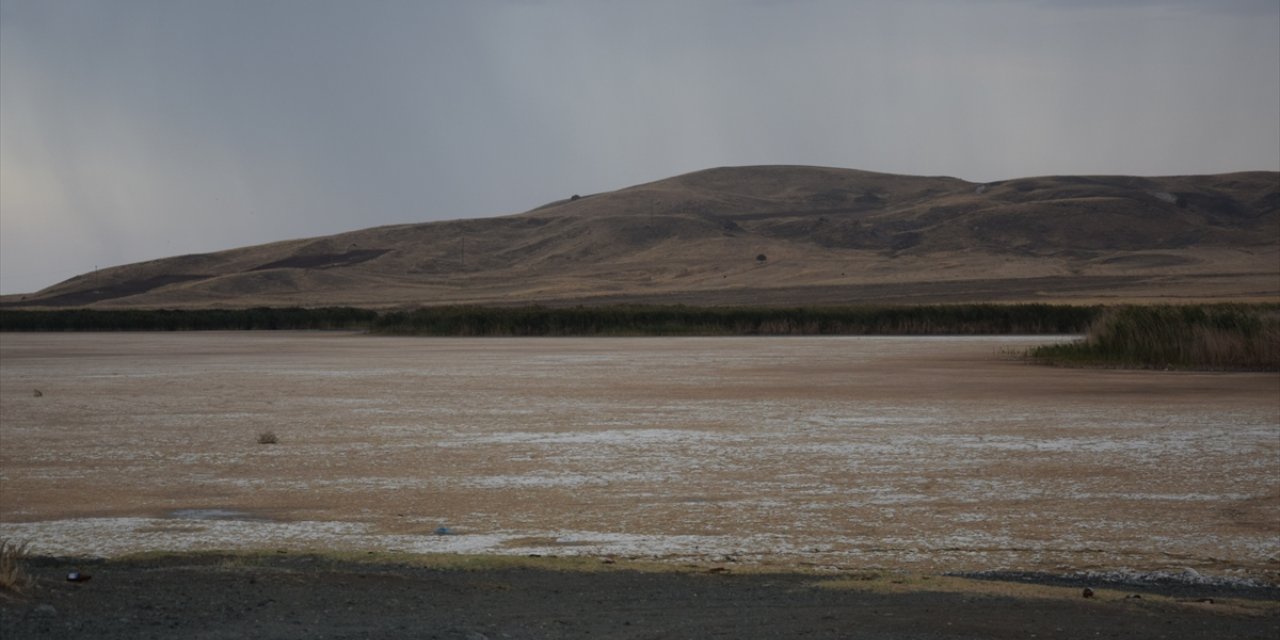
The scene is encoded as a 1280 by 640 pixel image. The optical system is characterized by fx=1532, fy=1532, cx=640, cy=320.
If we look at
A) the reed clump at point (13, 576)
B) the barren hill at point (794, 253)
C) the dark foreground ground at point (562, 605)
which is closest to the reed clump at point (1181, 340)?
the dark foreground ground at point (562, 605)

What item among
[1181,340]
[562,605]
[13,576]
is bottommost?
[1181,340]

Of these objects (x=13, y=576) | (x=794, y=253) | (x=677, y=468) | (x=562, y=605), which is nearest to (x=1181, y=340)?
(x=677, y=468)

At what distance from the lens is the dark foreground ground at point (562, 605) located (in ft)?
20.0

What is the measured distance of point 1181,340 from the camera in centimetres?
2712

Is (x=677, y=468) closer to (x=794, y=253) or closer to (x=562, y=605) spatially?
(x=562, y=605)

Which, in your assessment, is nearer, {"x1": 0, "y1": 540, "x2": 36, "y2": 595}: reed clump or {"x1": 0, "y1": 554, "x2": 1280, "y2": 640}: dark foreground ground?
{"x1": 0, "y1": 554, "x2": 1280, "y2": 640}: dark foreground ground

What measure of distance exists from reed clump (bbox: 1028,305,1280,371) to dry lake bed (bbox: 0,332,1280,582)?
3.02m

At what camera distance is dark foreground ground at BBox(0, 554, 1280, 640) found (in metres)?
6.10

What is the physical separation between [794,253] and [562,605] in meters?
115

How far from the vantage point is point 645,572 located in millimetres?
7629

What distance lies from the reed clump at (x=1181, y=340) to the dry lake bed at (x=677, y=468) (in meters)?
3.02

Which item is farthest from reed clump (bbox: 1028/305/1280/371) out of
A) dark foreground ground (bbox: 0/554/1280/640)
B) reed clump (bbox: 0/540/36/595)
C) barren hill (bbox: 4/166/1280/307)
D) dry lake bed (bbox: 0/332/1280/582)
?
barren hill (bbox: 4/166/1280/307)

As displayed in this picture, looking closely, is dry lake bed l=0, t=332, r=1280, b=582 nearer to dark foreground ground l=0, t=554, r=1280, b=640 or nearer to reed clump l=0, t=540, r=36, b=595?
dark foreground ground l=0, t=554, r=1280, b=640

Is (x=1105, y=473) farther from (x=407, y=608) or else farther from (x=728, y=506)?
(x=407, y=608)
